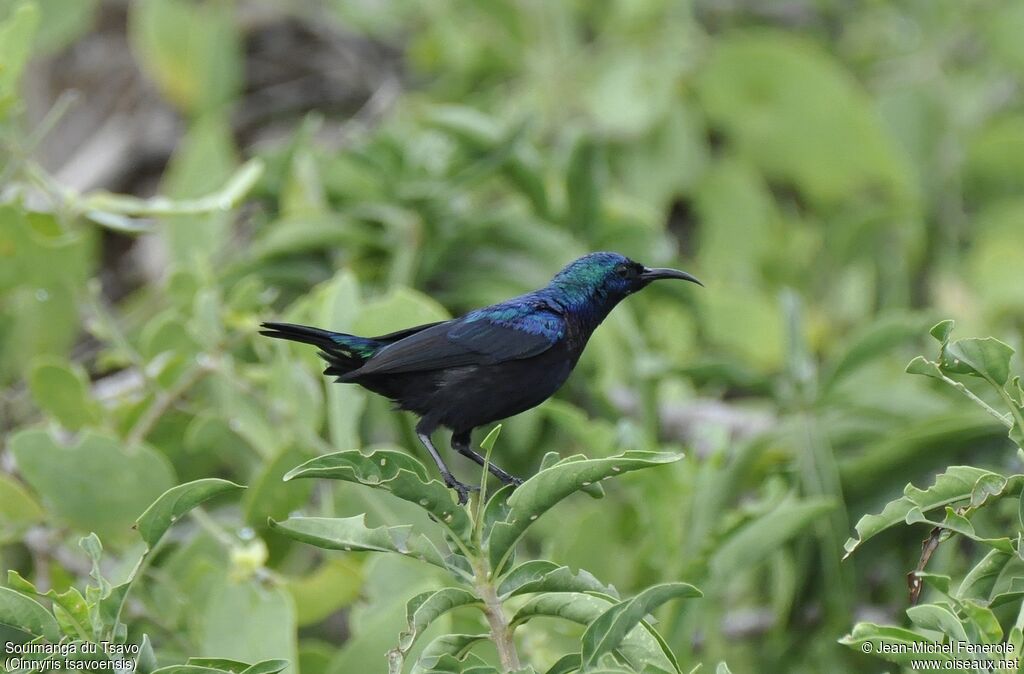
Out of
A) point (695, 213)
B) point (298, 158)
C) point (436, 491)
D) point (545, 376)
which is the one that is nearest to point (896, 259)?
point (695, 213)

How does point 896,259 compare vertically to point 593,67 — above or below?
below

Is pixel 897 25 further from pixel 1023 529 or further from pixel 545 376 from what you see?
pixel 1023 529

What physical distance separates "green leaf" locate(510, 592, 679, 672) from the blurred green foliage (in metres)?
0.37

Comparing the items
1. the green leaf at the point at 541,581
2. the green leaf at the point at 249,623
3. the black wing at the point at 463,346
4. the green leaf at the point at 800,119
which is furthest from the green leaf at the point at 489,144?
the green leaf at the point at 541,581

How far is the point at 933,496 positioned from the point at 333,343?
45.4 inches

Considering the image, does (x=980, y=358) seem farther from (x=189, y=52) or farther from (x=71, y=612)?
(x=189, y=52)

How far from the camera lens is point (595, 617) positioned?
1747 millimetres

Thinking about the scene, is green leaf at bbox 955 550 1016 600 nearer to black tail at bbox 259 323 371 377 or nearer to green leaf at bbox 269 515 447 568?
green leaf at bbox 269 515 447 568

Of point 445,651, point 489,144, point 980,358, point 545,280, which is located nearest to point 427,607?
point 445,651

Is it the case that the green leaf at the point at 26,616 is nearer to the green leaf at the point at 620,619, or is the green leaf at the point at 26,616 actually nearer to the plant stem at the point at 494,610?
the plant stem at the point at 494,610

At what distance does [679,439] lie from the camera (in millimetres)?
3740

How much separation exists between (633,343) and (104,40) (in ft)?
11.5

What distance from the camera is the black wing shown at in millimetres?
2312

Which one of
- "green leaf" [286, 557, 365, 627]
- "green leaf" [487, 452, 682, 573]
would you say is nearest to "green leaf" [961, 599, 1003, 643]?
"green leaf" [487, 452, 682, 573]
